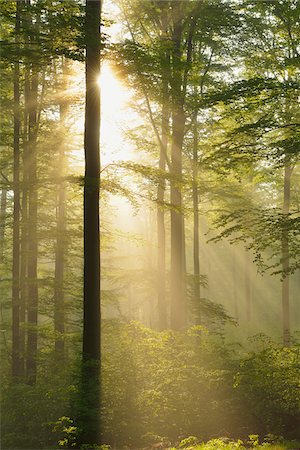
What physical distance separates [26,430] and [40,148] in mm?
8973

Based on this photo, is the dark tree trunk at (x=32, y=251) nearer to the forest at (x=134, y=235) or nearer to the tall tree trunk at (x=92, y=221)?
the forest at (x=134, y=235)

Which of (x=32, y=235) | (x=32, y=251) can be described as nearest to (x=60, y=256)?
(x=32, y=235)

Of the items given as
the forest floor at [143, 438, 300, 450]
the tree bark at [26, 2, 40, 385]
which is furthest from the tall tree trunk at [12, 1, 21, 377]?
the forest floor at [143, 438, 300, 450]

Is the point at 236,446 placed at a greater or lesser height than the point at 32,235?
→ lesser

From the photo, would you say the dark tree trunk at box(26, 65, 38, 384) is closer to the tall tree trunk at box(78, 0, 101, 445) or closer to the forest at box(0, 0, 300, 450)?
the forest at box(0, 0, 300, 450)

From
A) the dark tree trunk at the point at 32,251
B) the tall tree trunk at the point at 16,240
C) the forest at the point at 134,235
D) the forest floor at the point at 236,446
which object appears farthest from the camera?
the dark tree trunk at the point at 32,251

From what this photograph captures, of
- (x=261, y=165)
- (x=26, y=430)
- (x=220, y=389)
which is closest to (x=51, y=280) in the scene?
(x=26, y=430)

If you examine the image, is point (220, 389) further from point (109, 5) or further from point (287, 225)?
point (109, 5)

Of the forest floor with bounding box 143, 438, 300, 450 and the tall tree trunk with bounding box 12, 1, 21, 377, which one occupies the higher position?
the tall tree trunk with bounding box 12, 1, 21, 377

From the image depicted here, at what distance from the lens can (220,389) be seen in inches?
393

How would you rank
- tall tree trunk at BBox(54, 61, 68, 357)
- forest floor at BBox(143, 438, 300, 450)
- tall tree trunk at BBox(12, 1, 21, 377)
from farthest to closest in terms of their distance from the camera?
tall tree trunk at BBox(54, 61, 68, 357), tall tree trunk at BBox(12, 1, 21, 377), forest floor at BBox(143, 438, 300, 450)

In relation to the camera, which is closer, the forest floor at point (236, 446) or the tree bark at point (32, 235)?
the forest floor at point (236, 446)

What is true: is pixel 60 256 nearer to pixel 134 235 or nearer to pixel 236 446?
pixel 134 235

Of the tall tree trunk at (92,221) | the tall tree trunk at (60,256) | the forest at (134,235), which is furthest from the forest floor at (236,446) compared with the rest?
the tall tree trunk at (60,256)
